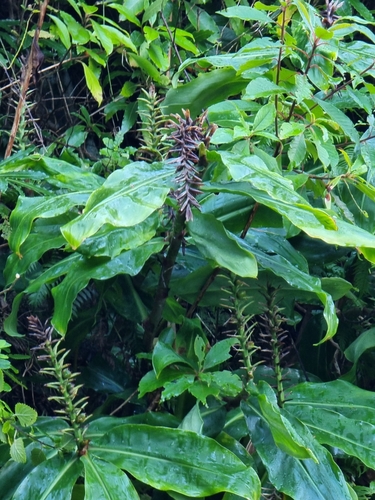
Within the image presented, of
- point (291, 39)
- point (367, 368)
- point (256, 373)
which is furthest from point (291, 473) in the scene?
point (291, 39)

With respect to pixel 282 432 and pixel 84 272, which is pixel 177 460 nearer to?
pixel 282 432

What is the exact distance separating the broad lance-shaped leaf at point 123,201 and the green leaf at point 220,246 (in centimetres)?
8

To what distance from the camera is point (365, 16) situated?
60.2 inches

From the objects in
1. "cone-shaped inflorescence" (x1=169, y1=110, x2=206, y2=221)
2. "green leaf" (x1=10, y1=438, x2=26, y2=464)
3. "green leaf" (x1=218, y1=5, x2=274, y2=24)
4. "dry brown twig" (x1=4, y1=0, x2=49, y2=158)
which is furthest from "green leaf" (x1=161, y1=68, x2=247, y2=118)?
"green leaf" (x1=10, y1=438, x2=26, y2=464)

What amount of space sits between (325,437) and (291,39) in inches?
23.9

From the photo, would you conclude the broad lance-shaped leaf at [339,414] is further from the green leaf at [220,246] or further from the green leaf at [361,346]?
the green leaf at [220,246]

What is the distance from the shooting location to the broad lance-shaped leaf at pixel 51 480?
32.8 inches

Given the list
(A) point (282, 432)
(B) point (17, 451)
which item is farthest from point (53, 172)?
(A) point (282, 432)

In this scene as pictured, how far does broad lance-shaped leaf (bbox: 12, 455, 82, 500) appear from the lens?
0.83 metres

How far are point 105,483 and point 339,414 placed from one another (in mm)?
380

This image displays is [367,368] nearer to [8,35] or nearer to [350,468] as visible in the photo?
[350,468]

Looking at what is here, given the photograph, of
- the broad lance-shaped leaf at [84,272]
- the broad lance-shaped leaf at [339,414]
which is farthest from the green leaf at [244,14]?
the broad lance-shaped leaf at [339,414]

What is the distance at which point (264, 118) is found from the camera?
88cm

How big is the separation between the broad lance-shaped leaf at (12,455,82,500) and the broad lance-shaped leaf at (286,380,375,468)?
1.16 feet
